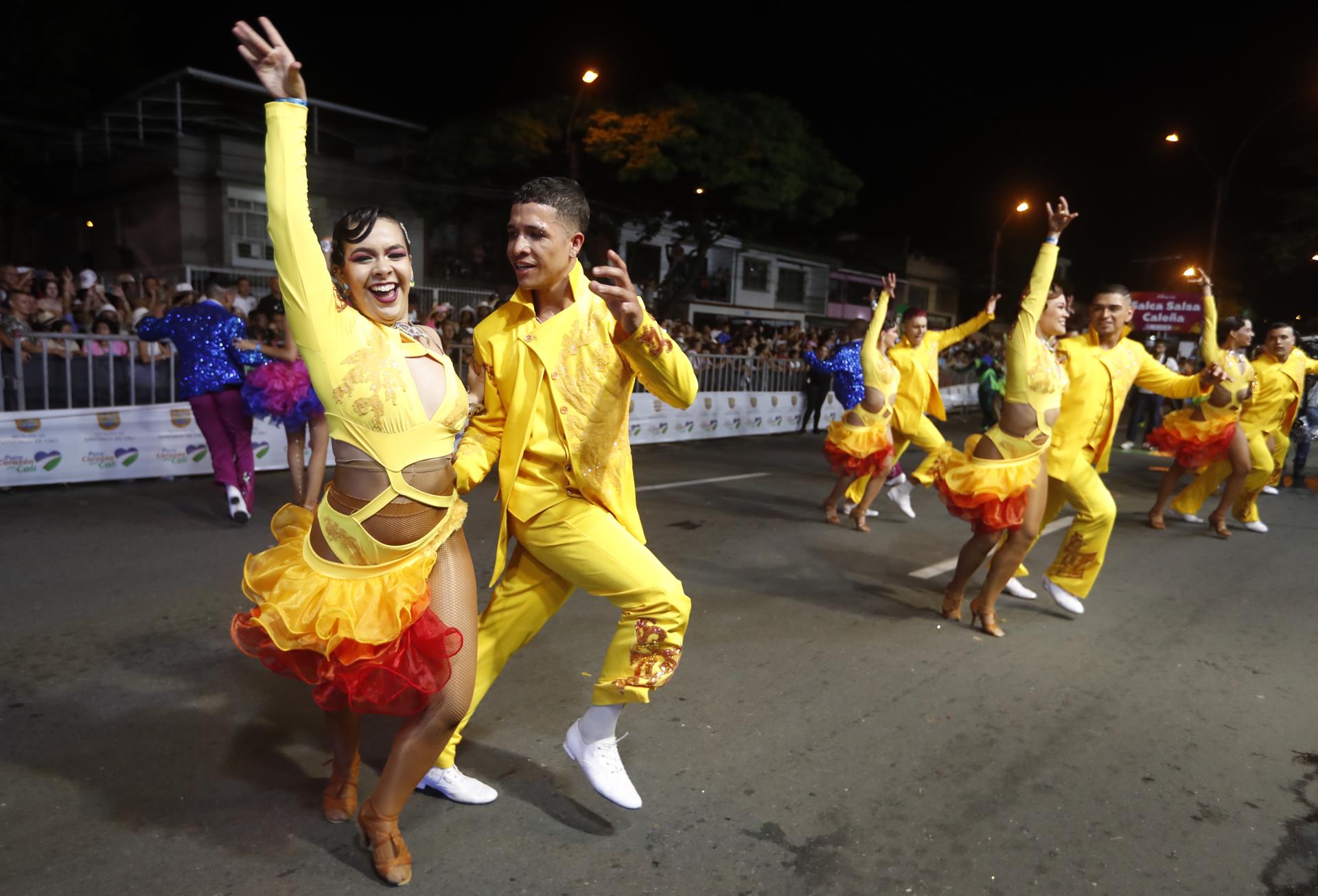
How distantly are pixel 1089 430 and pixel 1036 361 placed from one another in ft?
2.69

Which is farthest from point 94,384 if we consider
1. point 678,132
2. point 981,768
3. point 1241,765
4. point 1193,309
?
point 1193,309

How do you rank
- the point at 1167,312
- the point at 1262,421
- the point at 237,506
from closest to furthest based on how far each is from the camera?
the point at 237,506 < the point at 1262,421 < the point at 1167,312

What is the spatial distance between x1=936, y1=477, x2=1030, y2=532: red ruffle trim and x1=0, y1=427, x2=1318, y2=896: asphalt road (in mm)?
679

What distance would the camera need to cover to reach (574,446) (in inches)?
108

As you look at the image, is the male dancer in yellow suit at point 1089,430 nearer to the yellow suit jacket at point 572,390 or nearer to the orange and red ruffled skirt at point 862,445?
the orange and red ruffled skirt at point 862,445

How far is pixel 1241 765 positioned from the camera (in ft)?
11.6

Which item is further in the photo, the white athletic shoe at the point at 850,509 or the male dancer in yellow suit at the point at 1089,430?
the white athletic shoe at the point at 850,509

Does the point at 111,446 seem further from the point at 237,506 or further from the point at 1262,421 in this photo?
the point at 1262,421

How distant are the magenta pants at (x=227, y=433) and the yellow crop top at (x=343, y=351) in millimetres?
5127

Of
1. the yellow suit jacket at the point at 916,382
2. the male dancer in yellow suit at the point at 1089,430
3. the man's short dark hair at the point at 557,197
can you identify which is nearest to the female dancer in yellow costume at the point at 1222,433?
the yellow suit jacket at the point at 916,382

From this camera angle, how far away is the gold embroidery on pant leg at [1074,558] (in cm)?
537

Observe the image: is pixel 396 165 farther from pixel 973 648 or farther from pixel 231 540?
pixel 973 648

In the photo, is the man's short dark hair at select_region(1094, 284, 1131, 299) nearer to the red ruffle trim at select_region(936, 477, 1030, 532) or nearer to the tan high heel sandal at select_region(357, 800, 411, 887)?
the red ruffle trim at select_region(936, 477, 1030, 532)

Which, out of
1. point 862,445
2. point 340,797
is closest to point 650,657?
point 340,797
